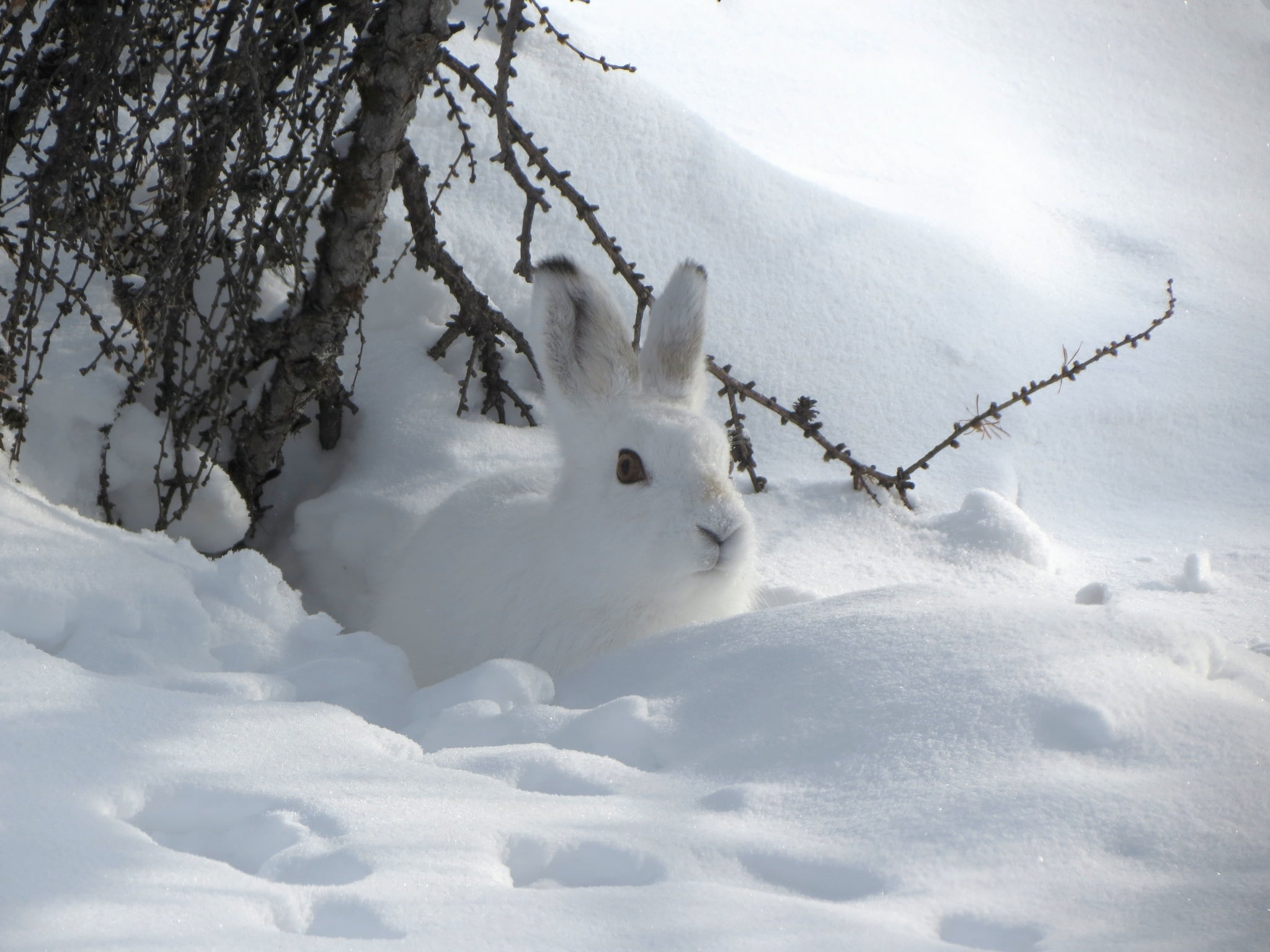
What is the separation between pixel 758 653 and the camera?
2271 mm

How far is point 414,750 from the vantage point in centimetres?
192

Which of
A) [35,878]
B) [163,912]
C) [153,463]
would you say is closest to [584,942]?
[163,912]

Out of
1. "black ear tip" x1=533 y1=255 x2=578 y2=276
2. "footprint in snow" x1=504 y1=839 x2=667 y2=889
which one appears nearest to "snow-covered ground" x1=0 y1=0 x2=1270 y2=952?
"footprint in snow" x1=504 y1=839 x2=667 y2=889

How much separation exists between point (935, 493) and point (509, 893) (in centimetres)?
334

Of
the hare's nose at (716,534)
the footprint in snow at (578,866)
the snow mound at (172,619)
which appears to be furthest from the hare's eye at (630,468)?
the footprint in snow at (578,866)

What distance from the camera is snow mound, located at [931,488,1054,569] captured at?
12.9ft

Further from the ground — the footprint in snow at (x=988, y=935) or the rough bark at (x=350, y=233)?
the rough bark at (x=350, y=233)

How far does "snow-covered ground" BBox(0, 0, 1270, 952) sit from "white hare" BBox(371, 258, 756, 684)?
351 millimetres

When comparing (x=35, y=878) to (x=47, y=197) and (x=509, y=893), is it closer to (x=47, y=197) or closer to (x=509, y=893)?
(x=509, y=893)

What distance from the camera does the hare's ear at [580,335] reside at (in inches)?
130

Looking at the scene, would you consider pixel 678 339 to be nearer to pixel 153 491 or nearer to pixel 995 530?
pixel 995 530

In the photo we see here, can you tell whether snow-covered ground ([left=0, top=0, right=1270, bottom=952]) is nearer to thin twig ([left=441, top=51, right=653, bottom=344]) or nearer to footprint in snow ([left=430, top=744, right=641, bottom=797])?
footprint in snow ([left=430, top=744, right=641, bottom=797])

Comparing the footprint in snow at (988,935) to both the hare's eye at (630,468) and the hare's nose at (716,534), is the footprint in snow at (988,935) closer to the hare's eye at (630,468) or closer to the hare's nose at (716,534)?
the hare's nose at (716,534)

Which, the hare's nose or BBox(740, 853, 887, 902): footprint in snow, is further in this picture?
the hare's nose
